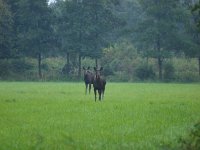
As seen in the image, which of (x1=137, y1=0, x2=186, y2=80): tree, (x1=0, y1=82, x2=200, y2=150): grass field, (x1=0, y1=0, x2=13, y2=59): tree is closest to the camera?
(x1=0, y1=82, x2=200, y2=150): grass field

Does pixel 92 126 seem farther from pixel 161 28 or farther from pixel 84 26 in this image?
pixel 84 26

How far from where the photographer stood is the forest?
71625 millimetres

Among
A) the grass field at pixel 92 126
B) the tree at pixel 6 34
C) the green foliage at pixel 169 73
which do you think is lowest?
the green foliage at pixel 169 73

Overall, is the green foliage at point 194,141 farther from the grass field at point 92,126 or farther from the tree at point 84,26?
the tree at point 84,26

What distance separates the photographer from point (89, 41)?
7594 centimetres

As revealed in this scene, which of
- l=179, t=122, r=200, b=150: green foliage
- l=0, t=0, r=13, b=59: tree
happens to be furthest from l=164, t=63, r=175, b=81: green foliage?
l=179, t=122, r=200, b=150: green foliage

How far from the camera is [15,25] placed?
250 feet

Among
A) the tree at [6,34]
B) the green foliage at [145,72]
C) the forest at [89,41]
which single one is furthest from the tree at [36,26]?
the green foliage at [145,72]

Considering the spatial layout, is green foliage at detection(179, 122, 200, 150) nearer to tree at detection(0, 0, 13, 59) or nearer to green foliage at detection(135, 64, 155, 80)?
green foliage at detection(135, 64, 155, 80)

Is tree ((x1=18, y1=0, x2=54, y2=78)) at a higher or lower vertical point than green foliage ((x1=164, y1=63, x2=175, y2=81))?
higher

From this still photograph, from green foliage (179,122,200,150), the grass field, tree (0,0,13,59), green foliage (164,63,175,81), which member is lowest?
green foliage (164,63,175,81)

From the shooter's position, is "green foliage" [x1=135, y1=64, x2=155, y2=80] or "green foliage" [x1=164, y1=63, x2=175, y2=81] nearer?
"green foliage" [x1=135, y1=64, x2=155, y2=80]

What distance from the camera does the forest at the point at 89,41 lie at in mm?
71625

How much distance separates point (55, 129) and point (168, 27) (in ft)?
190
